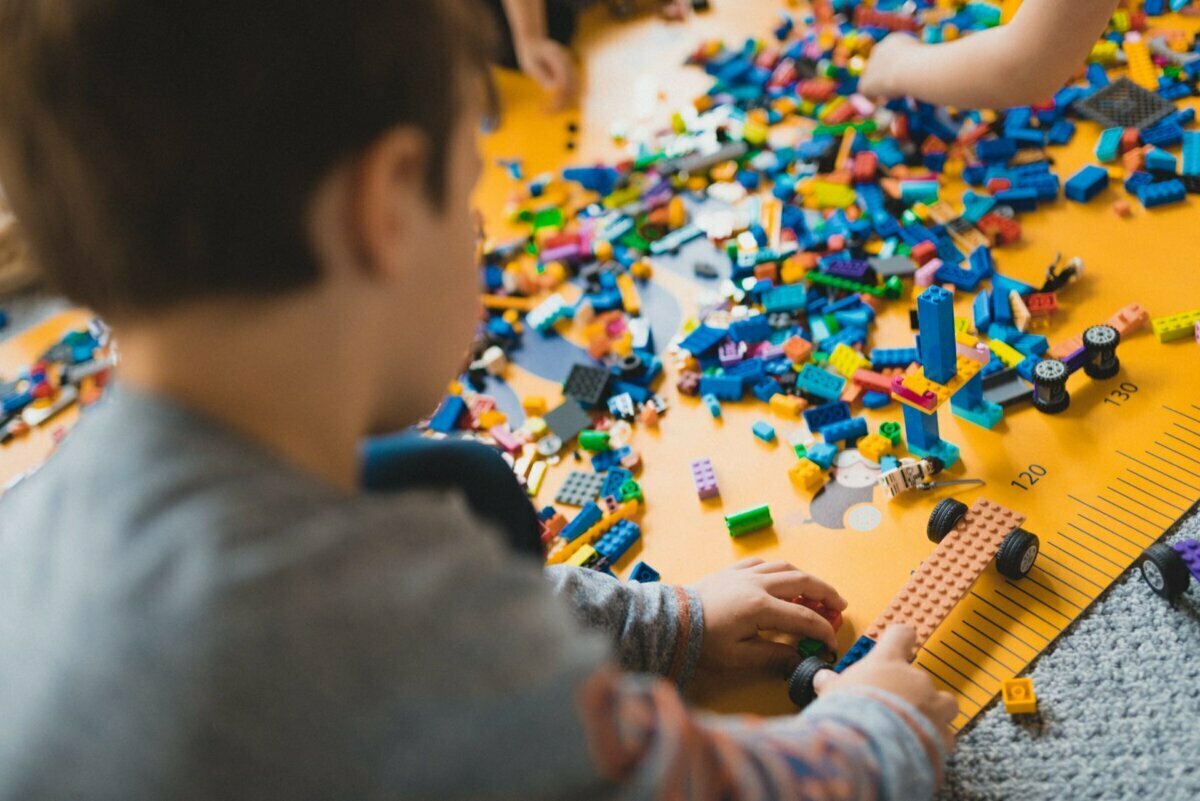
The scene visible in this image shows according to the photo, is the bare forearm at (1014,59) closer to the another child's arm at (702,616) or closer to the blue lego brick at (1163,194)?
the blue lego brick at (1163,194)

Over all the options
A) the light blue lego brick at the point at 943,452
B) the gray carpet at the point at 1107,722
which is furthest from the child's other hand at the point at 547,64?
the gray carpet at the point at 1107,722

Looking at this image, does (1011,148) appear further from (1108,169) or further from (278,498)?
(278,498)

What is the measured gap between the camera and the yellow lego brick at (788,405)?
Answer: 1172 millimetres

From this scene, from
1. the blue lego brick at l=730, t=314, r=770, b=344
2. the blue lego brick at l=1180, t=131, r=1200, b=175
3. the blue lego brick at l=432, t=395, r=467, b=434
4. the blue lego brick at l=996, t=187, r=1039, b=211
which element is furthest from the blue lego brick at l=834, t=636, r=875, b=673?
the blue lego brick at l=1180, t=131, r=1200, b=175

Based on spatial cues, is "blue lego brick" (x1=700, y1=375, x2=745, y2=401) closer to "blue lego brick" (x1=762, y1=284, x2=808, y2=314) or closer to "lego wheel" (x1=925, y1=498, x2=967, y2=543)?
"blue lego brick" (x1=762, y1=284, x2=808, y2=314)

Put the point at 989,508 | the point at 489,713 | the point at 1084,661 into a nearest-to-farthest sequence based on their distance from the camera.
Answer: the point at 489,713 < the point at 1084,661 < the point at 989,508

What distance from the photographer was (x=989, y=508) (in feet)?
3.25

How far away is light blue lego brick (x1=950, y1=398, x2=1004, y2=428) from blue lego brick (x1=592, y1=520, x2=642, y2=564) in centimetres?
36

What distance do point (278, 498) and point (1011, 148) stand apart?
120cm

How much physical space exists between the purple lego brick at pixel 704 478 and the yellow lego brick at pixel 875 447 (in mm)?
155

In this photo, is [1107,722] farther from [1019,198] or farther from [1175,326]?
[1019,198]

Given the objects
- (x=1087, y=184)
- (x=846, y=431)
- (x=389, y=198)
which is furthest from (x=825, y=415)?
(x=389, y=198)

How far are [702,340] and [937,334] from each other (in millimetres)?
334

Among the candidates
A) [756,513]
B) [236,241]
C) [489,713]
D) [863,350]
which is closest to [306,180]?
[236,241]
